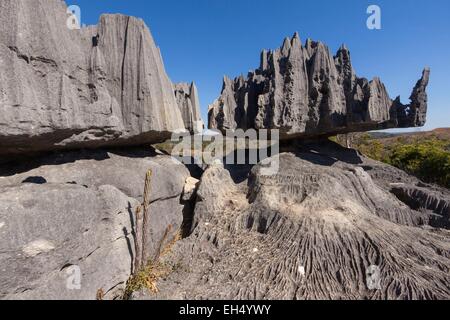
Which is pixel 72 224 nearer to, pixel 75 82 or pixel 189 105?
pixel 75 82

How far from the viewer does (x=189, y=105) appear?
8297mm

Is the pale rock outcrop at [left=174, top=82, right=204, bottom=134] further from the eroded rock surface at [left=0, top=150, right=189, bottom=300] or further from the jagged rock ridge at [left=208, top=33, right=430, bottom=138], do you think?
the eroded rock surface at [left=0, top=150, right=189, bottom=300]

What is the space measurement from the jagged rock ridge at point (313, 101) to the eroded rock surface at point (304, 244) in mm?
2301

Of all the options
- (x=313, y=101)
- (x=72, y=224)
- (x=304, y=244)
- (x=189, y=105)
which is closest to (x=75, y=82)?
(x=72, y=224)

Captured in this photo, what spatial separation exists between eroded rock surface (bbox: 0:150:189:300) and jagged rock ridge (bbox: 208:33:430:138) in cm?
466

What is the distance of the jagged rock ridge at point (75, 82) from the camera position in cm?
348

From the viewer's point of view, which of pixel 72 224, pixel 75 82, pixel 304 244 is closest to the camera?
pixel 72 224

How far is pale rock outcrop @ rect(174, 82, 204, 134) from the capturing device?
325 inches

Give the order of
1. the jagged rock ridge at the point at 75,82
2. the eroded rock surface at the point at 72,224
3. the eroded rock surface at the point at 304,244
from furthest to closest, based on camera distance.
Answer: the eroded rock surface at the point at 304,244
the jagged rock ridge at the point at 75,82
the eroded rock surface at the point at 72,224

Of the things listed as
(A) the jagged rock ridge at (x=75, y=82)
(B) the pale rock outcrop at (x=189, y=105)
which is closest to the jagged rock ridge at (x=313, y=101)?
(B) the pale rock outcrop at (x=189, y=105)

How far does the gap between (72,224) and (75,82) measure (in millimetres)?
2536

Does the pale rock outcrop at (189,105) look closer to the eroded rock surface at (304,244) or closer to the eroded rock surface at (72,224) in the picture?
the eroded rock surface at (304,244)

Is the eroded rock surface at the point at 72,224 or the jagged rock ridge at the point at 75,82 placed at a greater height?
the jagged rock ridge at the point at 75,82
